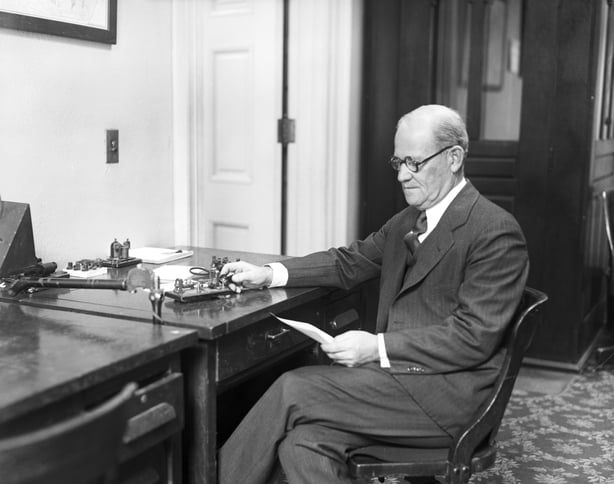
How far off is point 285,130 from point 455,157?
214cm

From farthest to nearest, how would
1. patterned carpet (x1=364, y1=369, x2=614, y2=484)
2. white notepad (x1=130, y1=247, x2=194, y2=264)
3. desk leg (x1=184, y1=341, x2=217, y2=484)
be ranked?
patterned carpet (x1=364, y1=369, x2=614, y2=484), white notepad (x1=130, y1=247, x2=194, y2=264), desk leg (x1=184, y1=341, x2=217, y2=484)

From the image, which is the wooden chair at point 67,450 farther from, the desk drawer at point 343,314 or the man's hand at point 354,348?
the desk drawer at point 343,314

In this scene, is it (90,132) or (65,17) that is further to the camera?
(90,132)

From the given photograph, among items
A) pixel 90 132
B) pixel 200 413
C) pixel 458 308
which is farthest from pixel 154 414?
pixel 90 132

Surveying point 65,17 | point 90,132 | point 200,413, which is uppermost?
point 65,17

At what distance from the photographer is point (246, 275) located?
2643mm

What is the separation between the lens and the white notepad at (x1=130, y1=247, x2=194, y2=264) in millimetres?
3116

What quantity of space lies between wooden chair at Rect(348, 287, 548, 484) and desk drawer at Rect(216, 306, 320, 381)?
407mm

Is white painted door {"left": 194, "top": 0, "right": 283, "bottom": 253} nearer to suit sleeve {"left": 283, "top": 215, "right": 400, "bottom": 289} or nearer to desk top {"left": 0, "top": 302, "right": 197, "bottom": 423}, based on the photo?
suit sleeve {"left": 283, "top": 215, "right": 400, "bottom": 289}

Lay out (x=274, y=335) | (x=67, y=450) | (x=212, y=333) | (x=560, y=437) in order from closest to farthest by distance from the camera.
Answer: (x=67, y=450) < (x=212, y=333) < (x=274, y=335) < (x=560, y=437)

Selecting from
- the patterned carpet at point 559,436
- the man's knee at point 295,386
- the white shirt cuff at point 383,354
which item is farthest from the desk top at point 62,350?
the patterned carpet at point 559,436

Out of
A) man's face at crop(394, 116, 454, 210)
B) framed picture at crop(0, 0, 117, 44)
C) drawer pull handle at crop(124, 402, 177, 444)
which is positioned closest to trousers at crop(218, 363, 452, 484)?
drawer pull handle at crop(124, 402, 177, 444)

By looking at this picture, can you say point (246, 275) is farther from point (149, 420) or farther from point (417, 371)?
point (149, 420)

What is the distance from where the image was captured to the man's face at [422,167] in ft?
8.32
